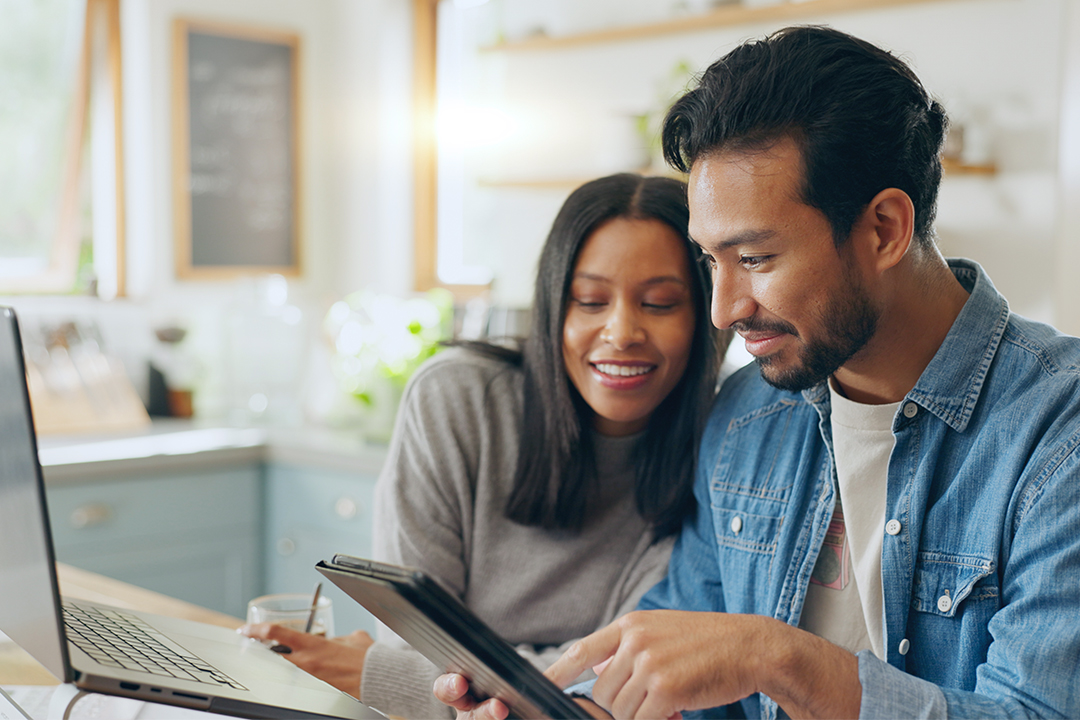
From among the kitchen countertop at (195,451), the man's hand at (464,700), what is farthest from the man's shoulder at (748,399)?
the kitchen countertop at (195,451)

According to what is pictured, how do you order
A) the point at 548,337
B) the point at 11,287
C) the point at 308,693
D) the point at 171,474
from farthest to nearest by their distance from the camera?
the point at 11,287 → the point at 171,474 → the point at 548,337 → the point at 308,693

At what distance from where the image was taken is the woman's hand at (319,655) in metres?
1.20

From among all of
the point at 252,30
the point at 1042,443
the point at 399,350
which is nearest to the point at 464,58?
the point at 252,30

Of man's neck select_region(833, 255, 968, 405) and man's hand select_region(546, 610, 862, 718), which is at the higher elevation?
man's neck select_region(833, 255, 968, 405)

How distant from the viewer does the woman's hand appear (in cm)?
120

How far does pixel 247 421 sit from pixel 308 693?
2.36m

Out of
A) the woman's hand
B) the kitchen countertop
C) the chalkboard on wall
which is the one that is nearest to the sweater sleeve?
the woman's hand

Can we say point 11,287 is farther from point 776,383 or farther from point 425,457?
point 776,383

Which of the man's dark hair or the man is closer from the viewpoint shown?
the man

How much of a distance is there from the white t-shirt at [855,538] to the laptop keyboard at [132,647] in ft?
2.17

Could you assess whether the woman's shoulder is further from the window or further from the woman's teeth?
the window

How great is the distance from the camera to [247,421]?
Answer: 3215mm

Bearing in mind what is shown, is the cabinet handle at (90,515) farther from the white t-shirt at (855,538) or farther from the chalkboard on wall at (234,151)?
the white t-shirt at (855,538)

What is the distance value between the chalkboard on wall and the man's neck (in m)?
2.72
